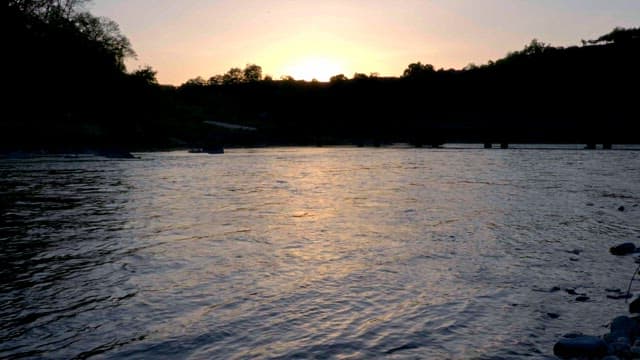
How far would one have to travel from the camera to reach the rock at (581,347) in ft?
21.5

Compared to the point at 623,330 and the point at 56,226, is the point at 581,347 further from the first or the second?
the point at 56,226

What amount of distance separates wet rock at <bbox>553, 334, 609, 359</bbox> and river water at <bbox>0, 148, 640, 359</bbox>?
12.5 inches

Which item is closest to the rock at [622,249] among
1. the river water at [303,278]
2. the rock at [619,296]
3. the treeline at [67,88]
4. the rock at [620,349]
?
the river water at [303,278]

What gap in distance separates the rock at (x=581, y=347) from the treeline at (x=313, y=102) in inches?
3064

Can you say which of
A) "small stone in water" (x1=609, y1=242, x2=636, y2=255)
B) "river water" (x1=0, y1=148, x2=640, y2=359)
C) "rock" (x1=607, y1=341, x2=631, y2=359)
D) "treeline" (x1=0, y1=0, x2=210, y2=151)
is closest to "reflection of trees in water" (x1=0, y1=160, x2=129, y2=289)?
"river water" (x1=0, y1=148, x2=640, y2=359)

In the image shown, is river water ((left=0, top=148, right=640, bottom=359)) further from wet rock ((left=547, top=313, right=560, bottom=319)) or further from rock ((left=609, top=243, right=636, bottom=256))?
rock ((left=609, top=243, right=636, bottom=256))

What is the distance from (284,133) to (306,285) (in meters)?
142

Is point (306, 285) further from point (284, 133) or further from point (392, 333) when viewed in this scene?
point (284, 133)

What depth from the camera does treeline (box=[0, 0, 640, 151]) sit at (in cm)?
7962

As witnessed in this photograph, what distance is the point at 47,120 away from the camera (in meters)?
84.6

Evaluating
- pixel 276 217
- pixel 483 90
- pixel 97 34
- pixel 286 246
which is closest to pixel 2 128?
pixel 97 34

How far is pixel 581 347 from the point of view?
260 inches

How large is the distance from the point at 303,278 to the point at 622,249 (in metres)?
8.23

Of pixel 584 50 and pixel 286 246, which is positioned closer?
pixel 286 246
